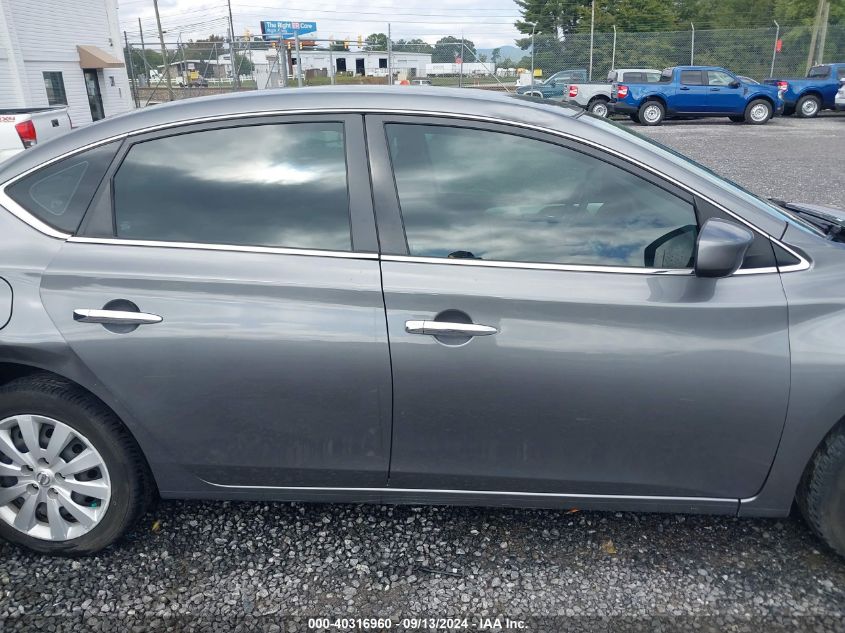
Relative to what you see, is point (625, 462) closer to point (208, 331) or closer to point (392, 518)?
point (392, 518)

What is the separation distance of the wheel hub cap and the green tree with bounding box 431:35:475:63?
87.0 ft

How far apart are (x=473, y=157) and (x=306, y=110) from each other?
2.00 ft

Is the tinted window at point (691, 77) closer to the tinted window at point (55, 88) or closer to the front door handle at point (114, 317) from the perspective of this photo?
the tinted window at point (55, 88)

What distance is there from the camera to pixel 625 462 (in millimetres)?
2271

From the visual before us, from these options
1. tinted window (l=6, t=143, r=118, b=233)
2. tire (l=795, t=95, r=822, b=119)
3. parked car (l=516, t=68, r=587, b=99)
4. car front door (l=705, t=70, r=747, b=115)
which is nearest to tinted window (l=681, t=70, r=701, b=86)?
car front door (l=705, t=70, r=747, b=115)

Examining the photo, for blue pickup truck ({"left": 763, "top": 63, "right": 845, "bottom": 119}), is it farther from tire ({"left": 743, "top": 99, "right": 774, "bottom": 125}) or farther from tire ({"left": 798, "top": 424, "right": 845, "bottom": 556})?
tire ({"left": 798, "top": 424, "right": 845, "bottom": 556})

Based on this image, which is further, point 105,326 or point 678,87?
point 678,87

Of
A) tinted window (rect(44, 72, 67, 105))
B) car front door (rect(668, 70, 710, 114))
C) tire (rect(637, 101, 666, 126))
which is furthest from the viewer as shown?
tinted window (rect(44, 72, 67, 105))

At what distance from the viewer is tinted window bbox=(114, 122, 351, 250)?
7.55 feet

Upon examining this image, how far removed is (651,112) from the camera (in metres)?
20.6

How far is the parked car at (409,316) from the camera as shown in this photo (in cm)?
216

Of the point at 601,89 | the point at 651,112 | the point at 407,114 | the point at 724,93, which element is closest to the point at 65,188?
the point at 407,114

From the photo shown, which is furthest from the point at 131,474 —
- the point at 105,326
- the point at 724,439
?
the point at 724,439

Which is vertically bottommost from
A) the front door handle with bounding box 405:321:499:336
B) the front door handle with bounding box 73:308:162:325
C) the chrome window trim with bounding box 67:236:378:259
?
the front door handle with bounding box 405:321:499:336
